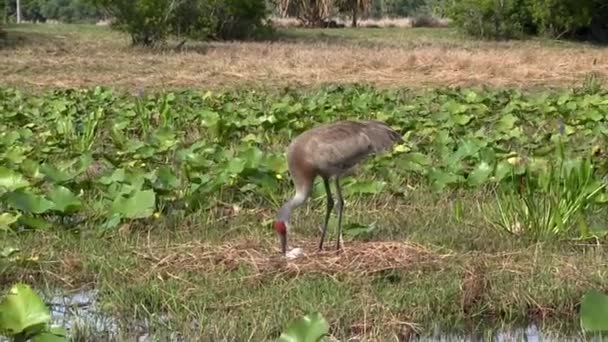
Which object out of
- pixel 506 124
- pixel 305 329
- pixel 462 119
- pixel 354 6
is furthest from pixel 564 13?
pixel 305 329

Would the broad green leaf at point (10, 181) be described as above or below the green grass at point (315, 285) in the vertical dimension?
above

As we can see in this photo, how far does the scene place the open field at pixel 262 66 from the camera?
17.7 metres

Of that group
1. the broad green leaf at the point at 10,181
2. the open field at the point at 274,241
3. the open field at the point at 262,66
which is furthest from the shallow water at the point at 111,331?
the open field at the point at 262,66

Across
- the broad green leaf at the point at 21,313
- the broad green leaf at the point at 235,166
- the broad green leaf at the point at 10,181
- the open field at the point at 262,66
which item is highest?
the broad green leaf at the point at 21,313

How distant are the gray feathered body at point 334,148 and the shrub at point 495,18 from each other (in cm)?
2495

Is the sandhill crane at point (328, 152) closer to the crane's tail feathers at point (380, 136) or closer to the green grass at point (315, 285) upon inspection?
the crane's tail feathers at point (380, 136)

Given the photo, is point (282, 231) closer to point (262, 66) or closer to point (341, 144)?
point (341, 144)

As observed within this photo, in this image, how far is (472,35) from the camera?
31.0 metres

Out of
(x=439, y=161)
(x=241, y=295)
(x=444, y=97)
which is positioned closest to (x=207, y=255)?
(x=241, y=295)

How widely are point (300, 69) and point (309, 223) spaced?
13042mm

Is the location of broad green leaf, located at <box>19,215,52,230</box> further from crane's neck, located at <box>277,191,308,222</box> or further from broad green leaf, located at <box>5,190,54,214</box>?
crane's neck, located at <box>277,191,308,222</box>

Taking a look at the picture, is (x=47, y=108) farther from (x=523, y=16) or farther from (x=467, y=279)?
(x=523, y=16)

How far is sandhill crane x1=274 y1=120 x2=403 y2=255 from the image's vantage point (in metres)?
5.90

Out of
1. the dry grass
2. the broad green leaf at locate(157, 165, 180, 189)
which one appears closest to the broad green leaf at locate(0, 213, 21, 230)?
the dry grass
